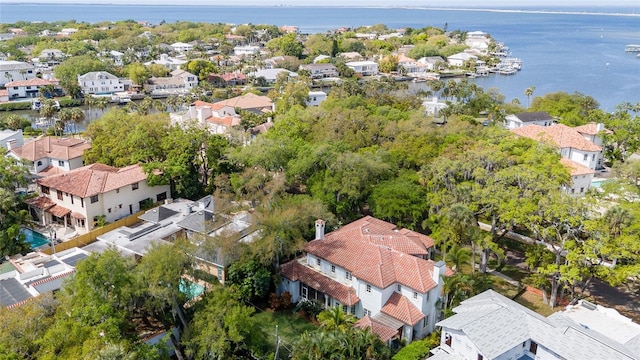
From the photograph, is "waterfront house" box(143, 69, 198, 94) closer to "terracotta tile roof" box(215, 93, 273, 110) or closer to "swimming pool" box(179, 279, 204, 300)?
"terracotta tile roof" box(215, 93, 273, 110)

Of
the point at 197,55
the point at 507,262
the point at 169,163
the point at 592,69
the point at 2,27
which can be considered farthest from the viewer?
the point at 2,27

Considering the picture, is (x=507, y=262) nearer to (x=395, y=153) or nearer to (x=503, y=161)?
(x=503, y=161)

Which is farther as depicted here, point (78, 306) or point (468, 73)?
point (468, 73)

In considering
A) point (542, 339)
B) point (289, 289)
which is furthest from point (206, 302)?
point (542, 339)

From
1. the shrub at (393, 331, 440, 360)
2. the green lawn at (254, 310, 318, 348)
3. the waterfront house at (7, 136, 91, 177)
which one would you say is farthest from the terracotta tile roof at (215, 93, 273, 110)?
the shrub at (393, 331, 440, 360)

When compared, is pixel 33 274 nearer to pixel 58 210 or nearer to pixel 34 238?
pixel 34 238

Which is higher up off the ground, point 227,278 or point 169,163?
point 169,163
